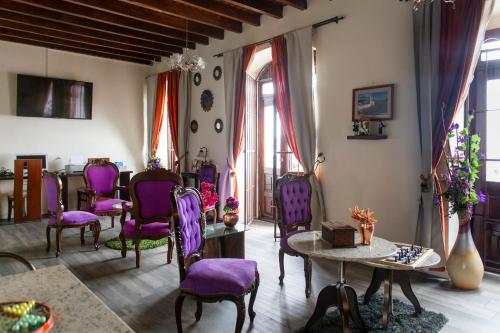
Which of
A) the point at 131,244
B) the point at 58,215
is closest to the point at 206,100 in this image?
the point at 131,244

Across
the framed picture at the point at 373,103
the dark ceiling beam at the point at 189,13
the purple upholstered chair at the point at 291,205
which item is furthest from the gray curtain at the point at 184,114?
the framed picture at the point at 373,103

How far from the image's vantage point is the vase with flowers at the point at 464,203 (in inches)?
123

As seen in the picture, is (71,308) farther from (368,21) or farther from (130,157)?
(130,157)

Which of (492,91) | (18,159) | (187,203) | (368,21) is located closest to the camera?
(187,203)

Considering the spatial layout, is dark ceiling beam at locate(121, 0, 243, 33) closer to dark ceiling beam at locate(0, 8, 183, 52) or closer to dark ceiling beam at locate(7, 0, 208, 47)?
dark ceiling beam at locate(7, 0, 208, 47)

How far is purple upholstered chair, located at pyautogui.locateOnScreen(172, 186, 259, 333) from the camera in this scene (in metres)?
2.30

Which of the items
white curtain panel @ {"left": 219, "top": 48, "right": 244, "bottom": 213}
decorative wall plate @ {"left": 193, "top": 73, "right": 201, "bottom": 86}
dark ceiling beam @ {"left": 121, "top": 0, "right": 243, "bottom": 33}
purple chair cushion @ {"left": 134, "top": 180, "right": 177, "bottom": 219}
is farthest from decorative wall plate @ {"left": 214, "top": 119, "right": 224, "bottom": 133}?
purple chair cushion @ {"left": 134, "top": 180, "right": 177, "bottom": 219}

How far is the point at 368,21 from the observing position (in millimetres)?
3891

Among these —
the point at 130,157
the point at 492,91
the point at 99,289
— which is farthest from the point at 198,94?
the point at 492,91

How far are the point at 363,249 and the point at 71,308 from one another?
1.78 m

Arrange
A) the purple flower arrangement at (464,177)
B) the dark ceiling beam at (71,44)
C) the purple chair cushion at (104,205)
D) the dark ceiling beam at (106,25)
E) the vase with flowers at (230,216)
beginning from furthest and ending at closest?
the dark ceiling beam at (71,44) < the purple chair cushion at (104,205) < the dark ceiling beam at (106,25) < the vase with flowers at (230,216) < the purple flower arrangement at (464,177)

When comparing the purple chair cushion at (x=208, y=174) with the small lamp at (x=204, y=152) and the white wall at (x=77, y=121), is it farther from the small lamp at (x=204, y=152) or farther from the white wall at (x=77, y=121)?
the white wall at (x=77, y=121)

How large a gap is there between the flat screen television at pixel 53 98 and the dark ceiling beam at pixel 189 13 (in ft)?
9.93

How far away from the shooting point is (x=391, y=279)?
254cm
